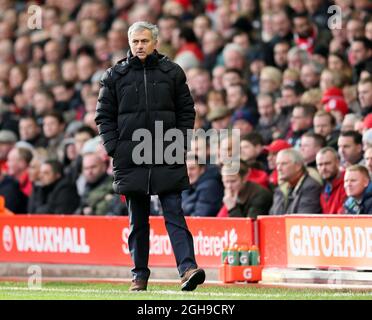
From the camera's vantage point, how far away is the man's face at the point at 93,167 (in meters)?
19.8

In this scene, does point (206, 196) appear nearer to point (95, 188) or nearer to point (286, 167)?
point (286, 167)

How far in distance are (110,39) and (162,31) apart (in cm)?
127

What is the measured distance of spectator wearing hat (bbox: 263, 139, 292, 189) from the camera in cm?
1781

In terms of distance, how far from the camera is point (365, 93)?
1783 centimetres

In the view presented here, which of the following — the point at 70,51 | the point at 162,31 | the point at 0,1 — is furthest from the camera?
the point at 0,1

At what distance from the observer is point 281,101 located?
19453mm

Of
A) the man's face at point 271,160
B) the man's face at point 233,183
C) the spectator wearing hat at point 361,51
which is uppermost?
the spectator wearing hat at point 361,51

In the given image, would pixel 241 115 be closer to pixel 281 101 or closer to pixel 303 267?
pixel 281 101

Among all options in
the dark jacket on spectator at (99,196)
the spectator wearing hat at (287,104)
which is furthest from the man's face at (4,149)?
the spectator wearing hat at (287,104)

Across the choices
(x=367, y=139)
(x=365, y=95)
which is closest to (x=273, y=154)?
(x=365, y=95)

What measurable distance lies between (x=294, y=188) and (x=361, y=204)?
4.34 ft

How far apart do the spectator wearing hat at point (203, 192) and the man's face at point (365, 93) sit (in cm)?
196

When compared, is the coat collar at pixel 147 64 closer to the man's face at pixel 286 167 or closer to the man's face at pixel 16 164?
the man's face at pixel 286 167
